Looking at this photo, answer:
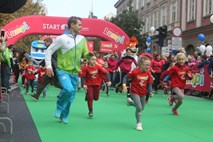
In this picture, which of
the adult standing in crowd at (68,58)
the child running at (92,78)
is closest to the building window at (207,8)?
the child running at (92,78)

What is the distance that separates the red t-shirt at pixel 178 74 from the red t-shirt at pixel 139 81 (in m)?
2.36

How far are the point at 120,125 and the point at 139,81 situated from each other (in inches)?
35.9

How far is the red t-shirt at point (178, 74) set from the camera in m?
10.4

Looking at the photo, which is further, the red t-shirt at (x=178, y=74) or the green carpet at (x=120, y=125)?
the red t-shirt at (x=178, y=74)

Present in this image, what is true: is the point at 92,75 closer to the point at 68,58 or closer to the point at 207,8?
the point at 68,58

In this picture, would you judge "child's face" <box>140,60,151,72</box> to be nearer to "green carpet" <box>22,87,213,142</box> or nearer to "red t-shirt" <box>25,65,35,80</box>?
"green carpet" <box>22,87,213,142</box>

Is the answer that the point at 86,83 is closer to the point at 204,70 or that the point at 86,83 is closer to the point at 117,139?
the point at 117,139

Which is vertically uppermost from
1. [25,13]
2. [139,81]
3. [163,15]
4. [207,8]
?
[163,15]

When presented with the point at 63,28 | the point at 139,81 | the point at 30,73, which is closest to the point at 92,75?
the point at 139,81

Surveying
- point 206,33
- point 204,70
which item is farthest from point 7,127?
point 206,33

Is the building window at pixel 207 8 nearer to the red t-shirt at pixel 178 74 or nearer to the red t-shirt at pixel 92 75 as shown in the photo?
the red t-shirt at pixel 178 74

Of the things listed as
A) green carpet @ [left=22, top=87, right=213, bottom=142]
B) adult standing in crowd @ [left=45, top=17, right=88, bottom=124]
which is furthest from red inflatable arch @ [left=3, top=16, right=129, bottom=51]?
adult standing in crowd @ [left=45, top=17, right=88, bottom=124]

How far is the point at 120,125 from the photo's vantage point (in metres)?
8.13

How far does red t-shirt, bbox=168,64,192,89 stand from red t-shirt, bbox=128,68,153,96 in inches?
92.8
